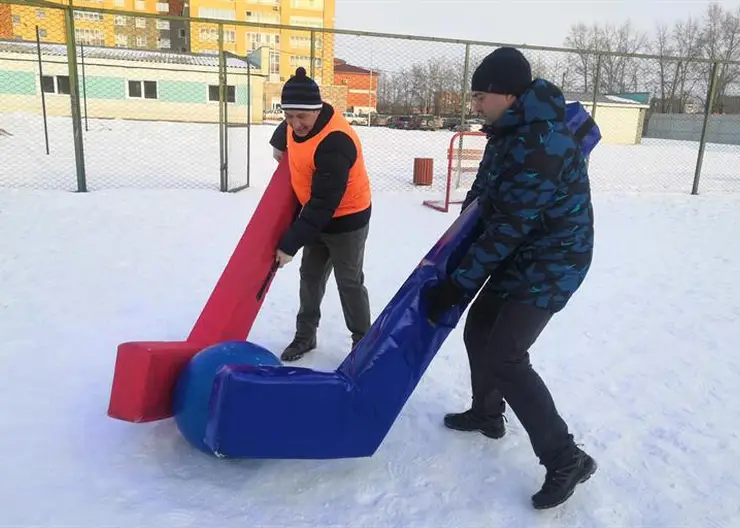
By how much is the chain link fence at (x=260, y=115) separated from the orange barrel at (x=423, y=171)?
21 millimetres

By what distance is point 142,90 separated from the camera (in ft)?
95.8

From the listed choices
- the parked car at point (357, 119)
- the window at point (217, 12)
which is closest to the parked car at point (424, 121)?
the parked car at point (357, 119)

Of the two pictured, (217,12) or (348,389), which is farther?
(217,12)

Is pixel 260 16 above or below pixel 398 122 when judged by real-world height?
above

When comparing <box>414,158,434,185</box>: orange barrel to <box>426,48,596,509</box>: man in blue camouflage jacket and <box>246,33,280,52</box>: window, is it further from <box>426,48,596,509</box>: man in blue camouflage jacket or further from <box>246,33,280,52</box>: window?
<box>246,33,280,52</box>: window

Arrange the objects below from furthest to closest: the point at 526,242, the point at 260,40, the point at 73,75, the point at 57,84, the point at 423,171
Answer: the point at 260,40, the point at 57,84, the point at 423,171, the point at 73,75, the point at 526,242

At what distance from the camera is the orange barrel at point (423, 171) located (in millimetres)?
11367

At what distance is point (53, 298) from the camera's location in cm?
446

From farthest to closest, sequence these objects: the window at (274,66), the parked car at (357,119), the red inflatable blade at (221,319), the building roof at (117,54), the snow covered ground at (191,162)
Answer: the window at (274,66)
the parked car at (357,119)
the building roof at (117,54)
the snow covered ground at (191,162)
the red inflatable blade at (221,319)

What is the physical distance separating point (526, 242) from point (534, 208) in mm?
226

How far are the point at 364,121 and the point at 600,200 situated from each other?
2040 cm

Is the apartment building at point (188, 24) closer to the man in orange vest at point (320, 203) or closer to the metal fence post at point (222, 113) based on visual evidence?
the metal fence post at point (222, 113)

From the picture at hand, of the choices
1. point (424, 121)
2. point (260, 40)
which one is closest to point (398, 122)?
point (424, 121)

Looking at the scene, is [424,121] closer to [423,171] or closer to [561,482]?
[423,171]
